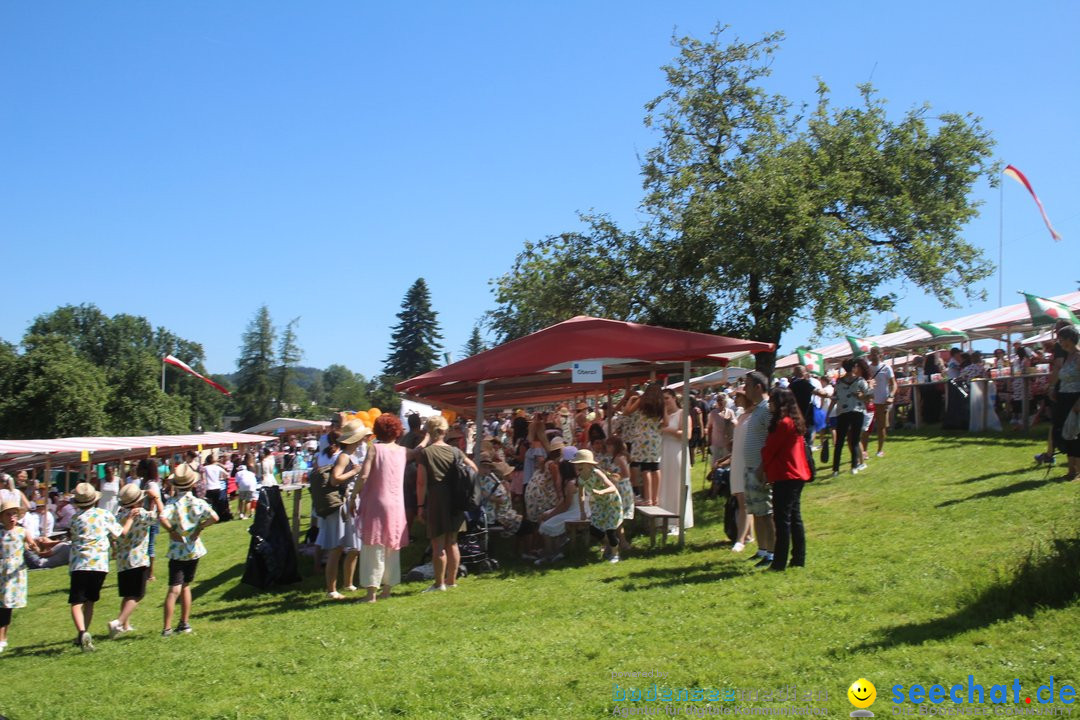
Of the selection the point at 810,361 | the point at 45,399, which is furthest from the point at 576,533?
the point at 45,399

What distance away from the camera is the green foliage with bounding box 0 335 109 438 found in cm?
5897

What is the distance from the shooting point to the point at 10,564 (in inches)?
373

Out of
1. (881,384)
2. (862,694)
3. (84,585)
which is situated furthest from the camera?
(881,384)

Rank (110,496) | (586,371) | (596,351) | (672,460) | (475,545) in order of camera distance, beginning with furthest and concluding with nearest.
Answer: (110,496) → (672,460) → (596,351) → (586,371) → (475,545)

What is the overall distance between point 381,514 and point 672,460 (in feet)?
12.7

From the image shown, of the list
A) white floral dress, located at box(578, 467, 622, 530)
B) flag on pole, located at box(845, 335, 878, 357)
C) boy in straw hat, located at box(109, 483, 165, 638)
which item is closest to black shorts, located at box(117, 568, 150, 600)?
boy in straw hat, located at box(109, 483, 165, 638)

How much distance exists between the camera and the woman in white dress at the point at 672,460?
36.8 feet

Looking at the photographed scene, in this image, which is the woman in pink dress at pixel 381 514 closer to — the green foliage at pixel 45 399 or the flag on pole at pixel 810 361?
the flag on pole at pixel 810 361

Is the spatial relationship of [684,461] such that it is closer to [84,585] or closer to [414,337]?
[84,585]

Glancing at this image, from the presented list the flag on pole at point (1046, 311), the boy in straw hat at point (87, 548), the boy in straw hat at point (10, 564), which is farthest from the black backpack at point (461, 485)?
the flag on pole at point (1046, 311)

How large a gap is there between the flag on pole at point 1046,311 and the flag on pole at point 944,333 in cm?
435

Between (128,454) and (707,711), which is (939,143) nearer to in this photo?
(707,711)

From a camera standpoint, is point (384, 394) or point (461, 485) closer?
point (461, 485)

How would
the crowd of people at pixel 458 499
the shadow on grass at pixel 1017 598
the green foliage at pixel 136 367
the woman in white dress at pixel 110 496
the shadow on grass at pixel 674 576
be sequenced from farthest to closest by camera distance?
the green foliage at pixel 136 367 → the woman in white dress at pixel 110 496 → the crowd of people at pixel 458 499 → the shadow on grass at pixel 674 576 → the shadow on grass at pixel 1017 598
